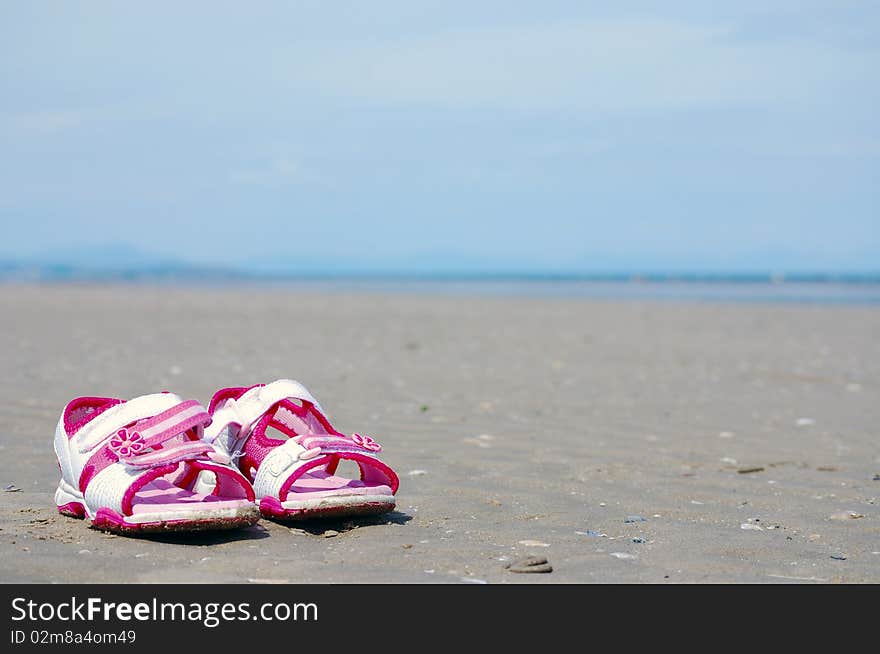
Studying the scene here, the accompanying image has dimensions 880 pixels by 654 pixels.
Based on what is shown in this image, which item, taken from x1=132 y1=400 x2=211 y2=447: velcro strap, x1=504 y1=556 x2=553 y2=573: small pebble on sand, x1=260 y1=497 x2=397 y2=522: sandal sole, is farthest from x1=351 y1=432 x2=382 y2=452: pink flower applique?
x1=504 y1=556 x2=553 y2=573: small pebble on sand

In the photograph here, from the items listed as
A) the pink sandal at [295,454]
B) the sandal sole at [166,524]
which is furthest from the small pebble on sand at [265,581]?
the pink sandal at [295,454]

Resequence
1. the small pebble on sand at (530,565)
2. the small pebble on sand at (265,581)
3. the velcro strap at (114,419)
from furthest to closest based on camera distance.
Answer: the velcro strap at (114,419)
the small pebble on sand at (530,565)
the small pebble on sand at (265,581)

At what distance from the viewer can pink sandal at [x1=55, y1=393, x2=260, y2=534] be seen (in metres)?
3.91

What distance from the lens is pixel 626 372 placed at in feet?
36.8

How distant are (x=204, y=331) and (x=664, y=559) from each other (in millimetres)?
12781

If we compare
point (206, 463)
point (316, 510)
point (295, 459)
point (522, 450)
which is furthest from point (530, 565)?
point (522, 450)

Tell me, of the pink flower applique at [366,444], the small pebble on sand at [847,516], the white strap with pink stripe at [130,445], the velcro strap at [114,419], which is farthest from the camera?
the small pebble on sand at [847,516]

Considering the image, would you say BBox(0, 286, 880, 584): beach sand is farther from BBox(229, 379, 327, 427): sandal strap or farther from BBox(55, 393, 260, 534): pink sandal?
BBox(229, 379, 327, 427): sandal strap

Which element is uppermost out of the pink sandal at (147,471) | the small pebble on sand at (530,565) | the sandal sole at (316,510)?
the pink sandal at (147,471)

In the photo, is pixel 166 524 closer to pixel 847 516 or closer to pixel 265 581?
pixel 265 581

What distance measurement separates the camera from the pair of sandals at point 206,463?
394 cm

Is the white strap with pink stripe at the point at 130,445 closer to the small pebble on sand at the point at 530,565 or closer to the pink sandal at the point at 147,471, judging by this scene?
the pink sandal at the point at 147,471
